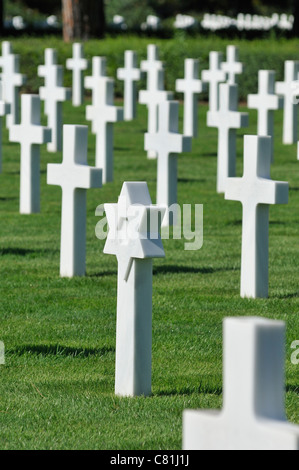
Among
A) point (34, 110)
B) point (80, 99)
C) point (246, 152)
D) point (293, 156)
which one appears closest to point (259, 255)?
point (246, 152)

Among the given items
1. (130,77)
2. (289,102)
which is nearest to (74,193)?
(289,102)

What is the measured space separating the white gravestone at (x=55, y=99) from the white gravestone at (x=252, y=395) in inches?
500

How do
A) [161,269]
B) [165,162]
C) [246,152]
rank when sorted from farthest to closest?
[165,162]
[161,269]
[246,152]

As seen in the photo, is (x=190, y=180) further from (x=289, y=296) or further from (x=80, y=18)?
(x=80, y=18)

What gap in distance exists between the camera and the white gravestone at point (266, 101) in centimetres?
1470

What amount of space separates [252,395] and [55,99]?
1312cm

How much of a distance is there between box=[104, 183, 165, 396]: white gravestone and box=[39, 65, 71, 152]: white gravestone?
10.2 m

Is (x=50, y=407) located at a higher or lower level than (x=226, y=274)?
higher

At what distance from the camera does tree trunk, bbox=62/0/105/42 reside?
81.5 feet

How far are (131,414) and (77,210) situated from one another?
3.21 metres

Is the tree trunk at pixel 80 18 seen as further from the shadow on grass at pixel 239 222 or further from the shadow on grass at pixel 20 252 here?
the shadow on grass at pixel 20 252

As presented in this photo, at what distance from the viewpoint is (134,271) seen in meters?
5.05

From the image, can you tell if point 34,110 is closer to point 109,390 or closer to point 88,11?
point 109,390

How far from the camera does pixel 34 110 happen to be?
435 inches
